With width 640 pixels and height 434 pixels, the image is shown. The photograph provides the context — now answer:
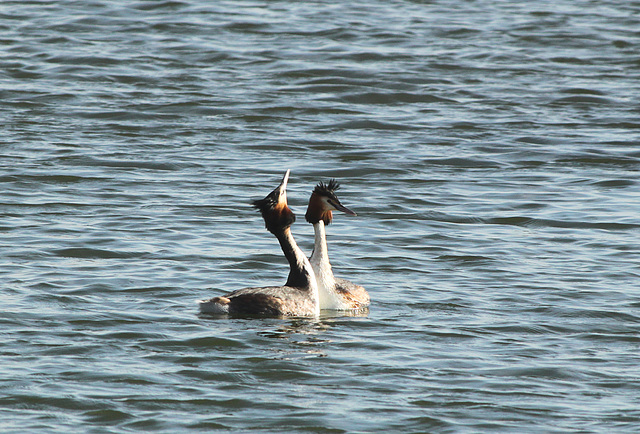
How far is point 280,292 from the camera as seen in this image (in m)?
11.1

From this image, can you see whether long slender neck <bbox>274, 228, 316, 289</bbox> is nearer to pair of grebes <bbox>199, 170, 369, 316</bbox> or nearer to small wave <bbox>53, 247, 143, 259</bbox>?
pair of grebes <bbox>199, 170, 369, 316</bbox>

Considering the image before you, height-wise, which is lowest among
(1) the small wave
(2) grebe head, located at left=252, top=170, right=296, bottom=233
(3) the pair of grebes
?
(1) the small wave

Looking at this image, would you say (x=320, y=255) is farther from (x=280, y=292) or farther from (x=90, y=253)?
(x=90, y=253)

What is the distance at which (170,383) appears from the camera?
905 cm

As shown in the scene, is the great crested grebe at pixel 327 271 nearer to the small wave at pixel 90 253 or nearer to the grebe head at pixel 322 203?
the grebe head at pixel 322 203

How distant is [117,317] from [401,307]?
2544 mm

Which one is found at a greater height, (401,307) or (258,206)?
(258,206)

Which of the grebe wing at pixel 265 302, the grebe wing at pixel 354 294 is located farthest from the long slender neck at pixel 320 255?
the grebe wing at pixel 265 302

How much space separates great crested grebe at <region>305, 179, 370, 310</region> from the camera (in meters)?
11.3

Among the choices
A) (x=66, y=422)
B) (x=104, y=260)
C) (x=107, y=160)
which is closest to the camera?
(x=66, y=422)

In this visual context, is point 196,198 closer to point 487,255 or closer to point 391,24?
point 487,255

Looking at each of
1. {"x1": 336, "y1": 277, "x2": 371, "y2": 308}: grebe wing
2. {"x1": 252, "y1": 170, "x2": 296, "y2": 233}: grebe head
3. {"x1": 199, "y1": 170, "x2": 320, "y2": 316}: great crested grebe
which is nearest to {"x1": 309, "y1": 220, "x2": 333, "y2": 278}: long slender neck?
A: {"x1": 199, "y1": 170, "x2": 320, "y2": 316}: great crested grebe

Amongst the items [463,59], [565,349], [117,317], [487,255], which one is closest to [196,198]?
[487,255]

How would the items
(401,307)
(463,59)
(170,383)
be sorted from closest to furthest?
(170,383), (401,307), (463,59)
